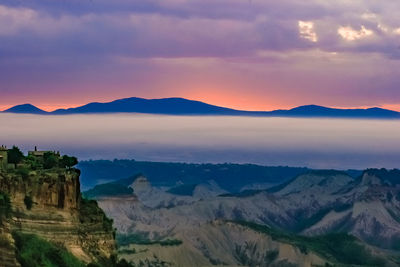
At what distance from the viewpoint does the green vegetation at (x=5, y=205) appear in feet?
325

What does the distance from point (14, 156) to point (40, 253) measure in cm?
1971

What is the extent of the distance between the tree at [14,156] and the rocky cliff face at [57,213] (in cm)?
544

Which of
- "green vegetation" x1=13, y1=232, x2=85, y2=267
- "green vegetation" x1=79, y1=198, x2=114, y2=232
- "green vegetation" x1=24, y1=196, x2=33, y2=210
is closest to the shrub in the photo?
"green vegetation" x1=24, y1=196, x2=33, y2=210

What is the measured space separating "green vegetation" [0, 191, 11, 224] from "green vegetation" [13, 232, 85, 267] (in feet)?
7.14

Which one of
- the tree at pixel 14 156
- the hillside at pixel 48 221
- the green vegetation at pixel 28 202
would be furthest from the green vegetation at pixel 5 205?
the tree at pixel 14 156

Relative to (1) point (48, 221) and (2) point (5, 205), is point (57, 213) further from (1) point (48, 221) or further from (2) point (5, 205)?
(2) point (5, 205)

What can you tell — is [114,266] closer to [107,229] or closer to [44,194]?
[107,229]

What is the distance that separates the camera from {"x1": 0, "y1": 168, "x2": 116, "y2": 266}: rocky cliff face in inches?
4070

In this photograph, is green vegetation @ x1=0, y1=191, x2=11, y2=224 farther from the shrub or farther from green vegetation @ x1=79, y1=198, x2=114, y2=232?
green vegetation @ x1=79, y1=198, x2=114, y2=232

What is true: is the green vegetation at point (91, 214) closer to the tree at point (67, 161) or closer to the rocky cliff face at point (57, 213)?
the rocky cliff face at point (57, 213)

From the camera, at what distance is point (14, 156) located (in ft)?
387

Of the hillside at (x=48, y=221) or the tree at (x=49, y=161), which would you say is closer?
the hillside at (x=48, y=221)

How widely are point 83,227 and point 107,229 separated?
20.4 ft

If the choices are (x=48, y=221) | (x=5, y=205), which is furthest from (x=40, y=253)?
(x=5, y=205)
